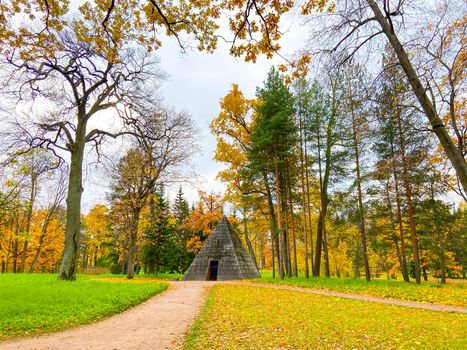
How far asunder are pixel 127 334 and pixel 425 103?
729cm

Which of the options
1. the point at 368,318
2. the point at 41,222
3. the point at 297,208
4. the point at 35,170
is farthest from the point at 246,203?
the point at 41,222

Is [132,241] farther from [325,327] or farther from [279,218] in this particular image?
[325,327]

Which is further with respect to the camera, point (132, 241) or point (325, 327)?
point (132, 241)

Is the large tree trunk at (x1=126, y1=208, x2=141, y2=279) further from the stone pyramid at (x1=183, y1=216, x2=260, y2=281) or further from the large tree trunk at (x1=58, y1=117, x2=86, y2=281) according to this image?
the large tree trunk at (x1=58, y1=117, x2=86, y2=281)

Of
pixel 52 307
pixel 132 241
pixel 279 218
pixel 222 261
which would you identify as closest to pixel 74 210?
pixel 52 307

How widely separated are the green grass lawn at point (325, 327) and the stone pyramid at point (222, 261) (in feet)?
40.8

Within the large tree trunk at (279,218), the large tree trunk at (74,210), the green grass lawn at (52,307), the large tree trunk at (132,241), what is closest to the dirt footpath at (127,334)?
the green grass lawn at (52,307)

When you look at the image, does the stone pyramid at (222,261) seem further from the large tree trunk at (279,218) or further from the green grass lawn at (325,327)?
the green grass lawn at (325,327)

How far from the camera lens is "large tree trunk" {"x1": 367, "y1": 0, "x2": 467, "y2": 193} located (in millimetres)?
4895

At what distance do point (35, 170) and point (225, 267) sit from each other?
13.7 meters

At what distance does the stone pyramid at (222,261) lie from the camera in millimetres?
21281

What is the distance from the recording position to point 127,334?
5.93 meters

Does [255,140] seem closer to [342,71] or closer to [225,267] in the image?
[225,267]

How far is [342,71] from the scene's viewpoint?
627 cm
